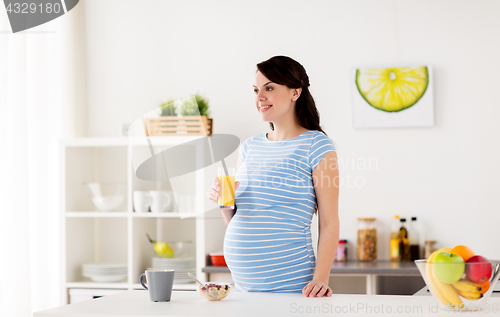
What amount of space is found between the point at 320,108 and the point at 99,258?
1652 mm

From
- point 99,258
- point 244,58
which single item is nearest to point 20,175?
point 99,258

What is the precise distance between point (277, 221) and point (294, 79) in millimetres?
467

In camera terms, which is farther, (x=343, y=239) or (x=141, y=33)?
(x=141, y=33)

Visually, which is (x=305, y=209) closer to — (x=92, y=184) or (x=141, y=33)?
(x=92, y=184)

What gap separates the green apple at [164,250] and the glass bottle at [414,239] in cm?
134

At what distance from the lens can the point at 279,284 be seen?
1.55 metres

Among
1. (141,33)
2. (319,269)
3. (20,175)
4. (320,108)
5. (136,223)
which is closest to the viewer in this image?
(319,269)

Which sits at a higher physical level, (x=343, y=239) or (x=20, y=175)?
(x=20, y=175)

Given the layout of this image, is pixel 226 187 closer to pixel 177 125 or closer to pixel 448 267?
pixel 448 267

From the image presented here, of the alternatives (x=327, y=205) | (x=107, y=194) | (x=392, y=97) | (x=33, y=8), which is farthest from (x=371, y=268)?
(x=33, y=8)

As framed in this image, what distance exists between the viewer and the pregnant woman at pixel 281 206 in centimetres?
156

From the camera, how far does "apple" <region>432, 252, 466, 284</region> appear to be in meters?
1.05

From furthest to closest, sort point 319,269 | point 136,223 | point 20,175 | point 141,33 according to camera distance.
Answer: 1. point 141,33
2. point 136,223
3. point 20,175
4. point 319,269

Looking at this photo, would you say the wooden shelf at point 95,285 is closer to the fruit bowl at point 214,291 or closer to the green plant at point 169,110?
the green plant at point 169,110
